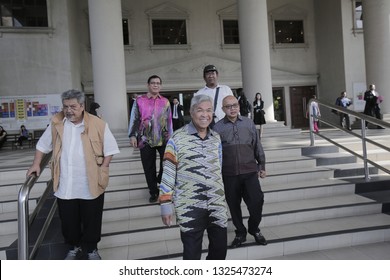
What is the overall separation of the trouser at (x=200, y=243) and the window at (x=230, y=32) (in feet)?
56.7

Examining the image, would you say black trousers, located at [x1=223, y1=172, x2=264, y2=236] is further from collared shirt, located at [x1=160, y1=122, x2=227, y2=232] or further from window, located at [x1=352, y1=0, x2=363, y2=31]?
window, located at [x1=352, y1=0, x2=363, y2=31]

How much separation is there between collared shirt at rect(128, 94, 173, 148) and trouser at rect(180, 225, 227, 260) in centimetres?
187

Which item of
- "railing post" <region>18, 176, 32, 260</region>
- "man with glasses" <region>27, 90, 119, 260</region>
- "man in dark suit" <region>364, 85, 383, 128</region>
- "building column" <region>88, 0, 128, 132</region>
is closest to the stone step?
"man with glasses" <region>27, 90, 119, 260</region>

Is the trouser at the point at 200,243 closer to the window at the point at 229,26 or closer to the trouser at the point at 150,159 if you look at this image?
the trouser at the point at 150,159

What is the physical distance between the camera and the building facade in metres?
→ 13.8

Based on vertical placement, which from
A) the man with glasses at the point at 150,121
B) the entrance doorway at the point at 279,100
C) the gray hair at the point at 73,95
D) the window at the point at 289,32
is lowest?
the man with glasses at the point at 150,121

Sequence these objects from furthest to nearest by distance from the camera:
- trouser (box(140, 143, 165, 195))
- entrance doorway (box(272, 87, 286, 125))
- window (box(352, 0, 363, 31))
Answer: entrance doorway (box(272, 87, 286, 125))
window (box(352, 0, 363, 31))
trouser (box(140, 143, 165, 195))

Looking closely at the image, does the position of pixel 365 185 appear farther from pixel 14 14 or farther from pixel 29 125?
pixel 14 14

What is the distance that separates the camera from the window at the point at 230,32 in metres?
18.8

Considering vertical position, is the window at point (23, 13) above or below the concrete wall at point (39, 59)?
above

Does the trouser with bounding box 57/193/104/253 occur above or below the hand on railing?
below

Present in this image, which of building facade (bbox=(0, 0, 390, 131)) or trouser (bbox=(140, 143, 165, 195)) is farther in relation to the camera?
building facade (bbox=(0, 0, 390, 131))

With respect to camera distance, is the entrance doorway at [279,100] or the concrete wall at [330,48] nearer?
the concrete wall at [330,48]

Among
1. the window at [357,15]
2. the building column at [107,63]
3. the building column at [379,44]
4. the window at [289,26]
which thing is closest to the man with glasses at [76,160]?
the building column at [107,63]
